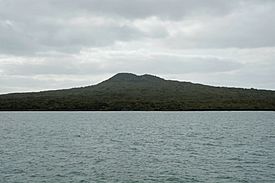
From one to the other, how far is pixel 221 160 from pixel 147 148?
13140 mm

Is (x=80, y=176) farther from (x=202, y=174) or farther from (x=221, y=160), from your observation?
(x=221, y=160)

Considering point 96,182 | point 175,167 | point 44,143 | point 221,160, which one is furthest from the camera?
point 44,143

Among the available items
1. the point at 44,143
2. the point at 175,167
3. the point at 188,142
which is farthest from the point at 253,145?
the point at 44,143

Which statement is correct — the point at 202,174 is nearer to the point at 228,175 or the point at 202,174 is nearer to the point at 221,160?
the point at 228,175

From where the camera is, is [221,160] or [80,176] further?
[221,160]

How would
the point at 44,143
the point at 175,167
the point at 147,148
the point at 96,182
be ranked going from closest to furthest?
the point at 96,182 → the point at 175,167 → the point at 147,148 → the point at 44,143

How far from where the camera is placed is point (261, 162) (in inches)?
1596

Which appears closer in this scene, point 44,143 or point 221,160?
point 221,160

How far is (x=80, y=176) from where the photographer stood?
34.0 m

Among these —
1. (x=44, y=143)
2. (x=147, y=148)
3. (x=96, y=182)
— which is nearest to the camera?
(x=96, y=182)

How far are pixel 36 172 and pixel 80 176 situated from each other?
3999mm

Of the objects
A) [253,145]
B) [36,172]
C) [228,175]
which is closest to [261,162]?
[228,175]

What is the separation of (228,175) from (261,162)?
7.28 metres

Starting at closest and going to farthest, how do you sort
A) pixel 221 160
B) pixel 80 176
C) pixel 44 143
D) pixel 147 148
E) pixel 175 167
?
pixel 80 176 → pixel 175 167 → pixel 221 160 → pixel 147 148 → pixel 44 143
